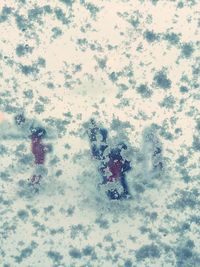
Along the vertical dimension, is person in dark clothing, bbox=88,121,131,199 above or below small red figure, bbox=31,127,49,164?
below

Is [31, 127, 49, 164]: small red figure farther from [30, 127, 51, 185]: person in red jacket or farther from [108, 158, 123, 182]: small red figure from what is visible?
[108, 158, 123, 182]: small red figure

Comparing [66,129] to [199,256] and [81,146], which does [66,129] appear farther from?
[199,256]

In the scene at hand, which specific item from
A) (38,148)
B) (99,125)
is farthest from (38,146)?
(99,125)

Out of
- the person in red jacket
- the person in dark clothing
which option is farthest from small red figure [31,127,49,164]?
the person in dark clothing

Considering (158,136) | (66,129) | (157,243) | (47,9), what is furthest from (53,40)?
(157,243)

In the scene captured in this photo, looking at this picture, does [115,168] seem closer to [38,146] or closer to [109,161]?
[109,161]

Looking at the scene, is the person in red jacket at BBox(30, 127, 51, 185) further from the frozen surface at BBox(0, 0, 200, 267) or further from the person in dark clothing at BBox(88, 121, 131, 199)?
the person in dark clothing at BBox(88, 121, 131, 199)

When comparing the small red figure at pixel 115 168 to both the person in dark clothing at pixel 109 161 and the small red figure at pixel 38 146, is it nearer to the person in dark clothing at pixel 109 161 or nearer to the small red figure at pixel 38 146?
the person in dark clothing at pixel 109 161
